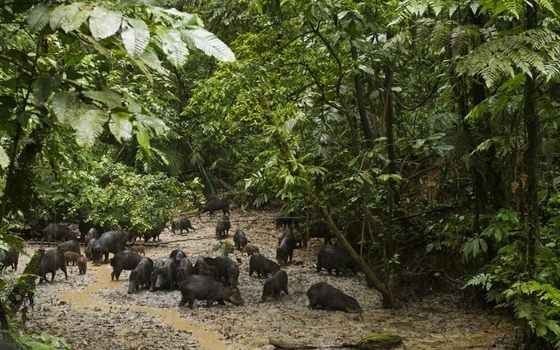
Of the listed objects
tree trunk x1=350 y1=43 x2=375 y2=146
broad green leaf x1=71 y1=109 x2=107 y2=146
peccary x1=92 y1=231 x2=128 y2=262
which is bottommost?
peccary x1=92 y1=231 x2=128 y2=262

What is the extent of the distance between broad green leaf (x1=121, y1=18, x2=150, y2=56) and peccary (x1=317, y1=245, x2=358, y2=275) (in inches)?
323

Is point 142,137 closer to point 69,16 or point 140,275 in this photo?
point 69,16

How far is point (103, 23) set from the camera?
1668 mm

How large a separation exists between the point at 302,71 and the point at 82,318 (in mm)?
4163

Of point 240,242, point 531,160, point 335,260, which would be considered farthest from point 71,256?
point 531,160

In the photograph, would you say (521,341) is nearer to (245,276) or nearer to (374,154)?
(374,154)

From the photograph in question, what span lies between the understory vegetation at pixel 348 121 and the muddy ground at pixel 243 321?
1.32 ft

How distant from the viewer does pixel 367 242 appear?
9188 millimetres

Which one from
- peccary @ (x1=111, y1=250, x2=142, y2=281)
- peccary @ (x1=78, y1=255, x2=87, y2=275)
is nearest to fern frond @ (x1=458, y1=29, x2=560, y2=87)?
peccary @ (x1=111, y1=250, x2=142, y2=281)

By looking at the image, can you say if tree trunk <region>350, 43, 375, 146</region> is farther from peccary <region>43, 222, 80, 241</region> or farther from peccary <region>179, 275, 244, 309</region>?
peccary <region>43, 222, 80, 241</region>

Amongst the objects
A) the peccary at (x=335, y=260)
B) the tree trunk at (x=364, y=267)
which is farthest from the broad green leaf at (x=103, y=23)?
the peccary at (x=335, y=260)

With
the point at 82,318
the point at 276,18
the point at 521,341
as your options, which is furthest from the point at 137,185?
the point at 521,341

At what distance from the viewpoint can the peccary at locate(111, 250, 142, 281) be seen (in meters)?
9.95

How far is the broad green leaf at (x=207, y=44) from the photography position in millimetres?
1835
